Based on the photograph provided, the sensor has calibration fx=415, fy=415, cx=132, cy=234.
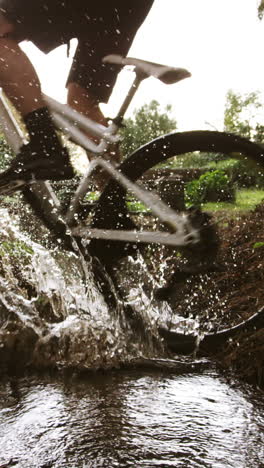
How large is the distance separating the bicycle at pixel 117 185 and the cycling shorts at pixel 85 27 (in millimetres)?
224

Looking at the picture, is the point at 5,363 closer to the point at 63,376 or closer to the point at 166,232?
the point at 63,376

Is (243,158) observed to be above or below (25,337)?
above

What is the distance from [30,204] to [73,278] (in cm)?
81

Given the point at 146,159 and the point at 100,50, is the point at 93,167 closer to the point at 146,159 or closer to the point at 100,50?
the point at 146,159

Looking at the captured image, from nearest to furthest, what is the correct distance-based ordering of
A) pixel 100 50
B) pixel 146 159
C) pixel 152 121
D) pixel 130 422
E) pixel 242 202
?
pixel 130 422 < pixel 146 159 < pixel 100 50 < pixel 242 202 < pixel 152 121

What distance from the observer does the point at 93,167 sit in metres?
2.28

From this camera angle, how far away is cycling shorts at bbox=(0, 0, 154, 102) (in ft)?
7.61

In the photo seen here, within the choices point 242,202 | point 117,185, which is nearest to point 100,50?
point 117,185

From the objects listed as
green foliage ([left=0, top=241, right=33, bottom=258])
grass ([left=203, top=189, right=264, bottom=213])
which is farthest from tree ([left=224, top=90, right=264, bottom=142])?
green foliage ([left=0, top=241, right=33, bottom=258])

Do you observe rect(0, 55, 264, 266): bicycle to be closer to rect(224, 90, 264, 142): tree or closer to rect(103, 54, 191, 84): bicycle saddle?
rect(103, 54, 191, 84): bicycle saddle

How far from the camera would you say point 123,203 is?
2293mm

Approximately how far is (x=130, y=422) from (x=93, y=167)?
1291mm

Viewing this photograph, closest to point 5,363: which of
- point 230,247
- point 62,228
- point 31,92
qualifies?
point 62,228

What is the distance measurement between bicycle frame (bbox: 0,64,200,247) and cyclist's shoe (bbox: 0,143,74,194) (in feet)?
0.34
